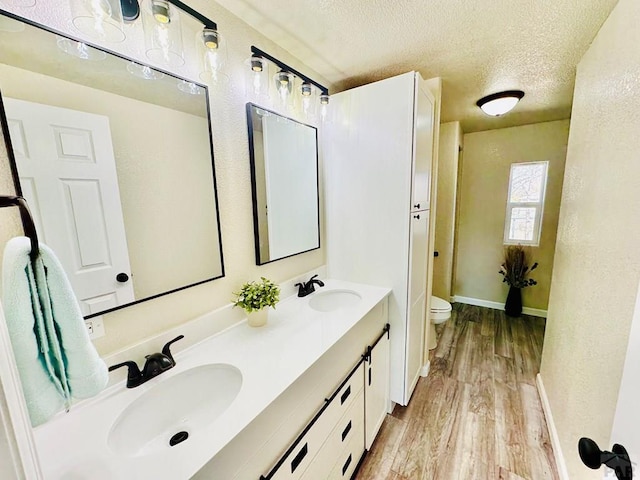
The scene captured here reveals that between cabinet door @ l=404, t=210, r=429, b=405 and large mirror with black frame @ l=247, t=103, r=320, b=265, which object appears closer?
large mirror with black frame @ l=247, t=103, r=320, b=265

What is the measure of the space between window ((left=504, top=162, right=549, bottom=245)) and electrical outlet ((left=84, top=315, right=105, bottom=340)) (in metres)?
3.94

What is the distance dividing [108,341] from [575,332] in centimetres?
209

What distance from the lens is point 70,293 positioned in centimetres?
48

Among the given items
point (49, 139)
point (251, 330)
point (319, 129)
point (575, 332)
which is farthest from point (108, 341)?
point (575, 332)

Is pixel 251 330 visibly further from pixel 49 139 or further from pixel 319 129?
pixel 319 129

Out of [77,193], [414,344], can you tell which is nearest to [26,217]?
[77,193]

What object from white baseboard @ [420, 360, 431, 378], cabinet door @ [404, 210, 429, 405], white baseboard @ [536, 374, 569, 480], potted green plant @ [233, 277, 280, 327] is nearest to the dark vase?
white baseboard @ [536, 374, 569, 480]

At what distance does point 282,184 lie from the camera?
1.59m

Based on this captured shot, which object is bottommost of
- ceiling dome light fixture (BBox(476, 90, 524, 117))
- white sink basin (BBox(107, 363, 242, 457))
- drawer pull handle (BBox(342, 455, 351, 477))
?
drawer pull handle (BBox(342, 455, 351, 477))

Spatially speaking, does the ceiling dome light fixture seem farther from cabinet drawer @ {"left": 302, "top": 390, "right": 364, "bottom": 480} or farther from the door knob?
the door knob

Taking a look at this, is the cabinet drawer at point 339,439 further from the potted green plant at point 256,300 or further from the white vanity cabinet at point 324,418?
the potted green plant at point 256,300

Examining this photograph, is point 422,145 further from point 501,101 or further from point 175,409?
point 175,409

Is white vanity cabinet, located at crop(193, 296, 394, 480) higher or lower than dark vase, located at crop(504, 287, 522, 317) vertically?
higher

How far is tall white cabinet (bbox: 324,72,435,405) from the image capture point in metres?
1.60
